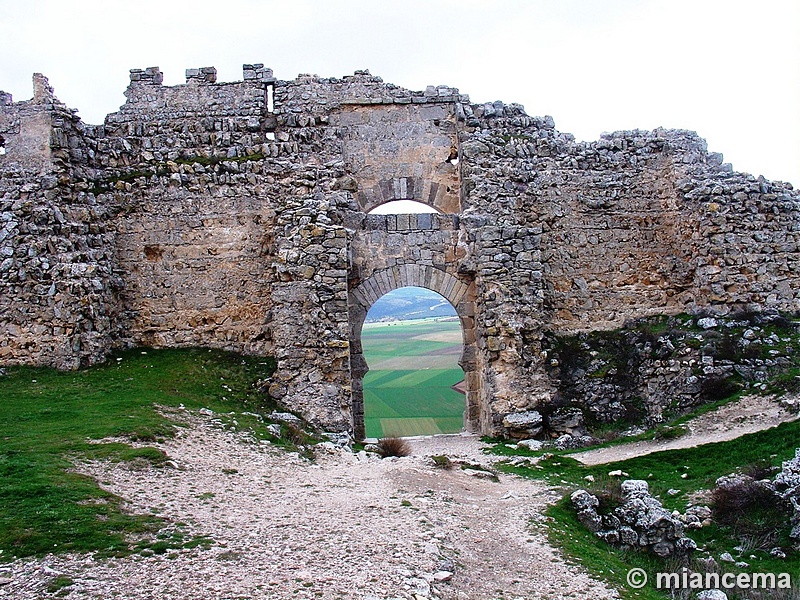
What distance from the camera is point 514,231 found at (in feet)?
49.4

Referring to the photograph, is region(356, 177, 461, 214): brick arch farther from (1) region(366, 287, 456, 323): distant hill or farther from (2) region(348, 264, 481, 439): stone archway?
(1) region(366, 287, 456, 323): distant hill

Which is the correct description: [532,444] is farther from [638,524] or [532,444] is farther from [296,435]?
[638,524]

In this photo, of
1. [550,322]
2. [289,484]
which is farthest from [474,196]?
[289,484]

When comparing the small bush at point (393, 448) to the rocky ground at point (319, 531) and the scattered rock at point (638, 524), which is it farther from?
the scattered rock at point (638, 524)

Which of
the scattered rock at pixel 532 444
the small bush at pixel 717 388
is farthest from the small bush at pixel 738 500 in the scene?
the small bush at pixel 717 388

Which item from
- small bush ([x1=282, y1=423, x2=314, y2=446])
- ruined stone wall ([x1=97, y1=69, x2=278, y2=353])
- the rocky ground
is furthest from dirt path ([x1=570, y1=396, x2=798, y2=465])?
ruined stone wall ([x1=97, y1=69, x2=278, y2=353])

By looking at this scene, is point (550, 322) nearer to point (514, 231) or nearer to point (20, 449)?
point (514, 231)

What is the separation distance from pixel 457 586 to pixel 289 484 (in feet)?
12.2

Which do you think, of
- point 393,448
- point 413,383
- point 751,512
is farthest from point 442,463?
point 413,383

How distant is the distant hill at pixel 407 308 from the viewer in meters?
48.1

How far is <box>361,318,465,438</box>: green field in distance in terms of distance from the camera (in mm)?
18266

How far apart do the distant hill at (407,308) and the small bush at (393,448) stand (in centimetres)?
3403

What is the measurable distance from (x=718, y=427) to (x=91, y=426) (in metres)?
10.5

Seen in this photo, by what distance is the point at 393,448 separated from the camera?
12477mm
